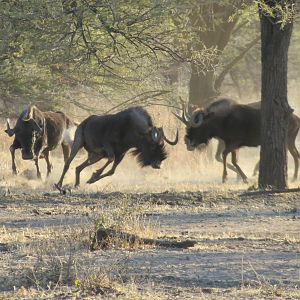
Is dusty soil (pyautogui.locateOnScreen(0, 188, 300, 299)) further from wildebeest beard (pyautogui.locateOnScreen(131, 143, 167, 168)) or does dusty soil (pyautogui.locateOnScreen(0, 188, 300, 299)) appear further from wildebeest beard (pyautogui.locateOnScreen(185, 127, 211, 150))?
wildebeest beard (pyautogui.locateOnScreen(185, 127, 211, 150))

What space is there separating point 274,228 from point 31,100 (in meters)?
12.4

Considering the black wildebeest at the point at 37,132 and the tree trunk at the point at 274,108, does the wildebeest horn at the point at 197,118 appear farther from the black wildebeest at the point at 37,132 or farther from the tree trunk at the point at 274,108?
the tree trunk at the point at 274,108

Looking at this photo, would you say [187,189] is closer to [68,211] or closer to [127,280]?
[68,211]

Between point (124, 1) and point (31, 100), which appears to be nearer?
point (124, 1)

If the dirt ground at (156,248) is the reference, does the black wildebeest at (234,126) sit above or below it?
above

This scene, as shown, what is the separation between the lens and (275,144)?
61.0ft

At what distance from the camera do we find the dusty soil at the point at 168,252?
28.2 ft

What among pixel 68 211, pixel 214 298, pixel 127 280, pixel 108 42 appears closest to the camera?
pixel 214 298

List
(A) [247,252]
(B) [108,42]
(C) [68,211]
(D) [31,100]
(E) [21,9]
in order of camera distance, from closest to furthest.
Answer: (A) [247,252] → (C) [68,211] → (E) [21,9] → (B) [108,42] → (D) [31,100]

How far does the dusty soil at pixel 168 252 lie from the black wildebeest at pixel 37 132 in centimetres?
588

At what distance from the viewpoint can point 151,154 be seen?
2173cm

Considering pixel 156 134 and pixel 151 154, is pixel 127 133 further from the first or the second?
pixel 151 154

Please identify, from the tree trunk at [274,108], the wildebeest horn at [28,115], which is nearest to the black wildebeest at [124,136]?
the wildebeest horn at [28,115]

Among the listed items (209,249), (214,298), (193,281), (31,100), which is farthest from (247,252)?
(31,100)
